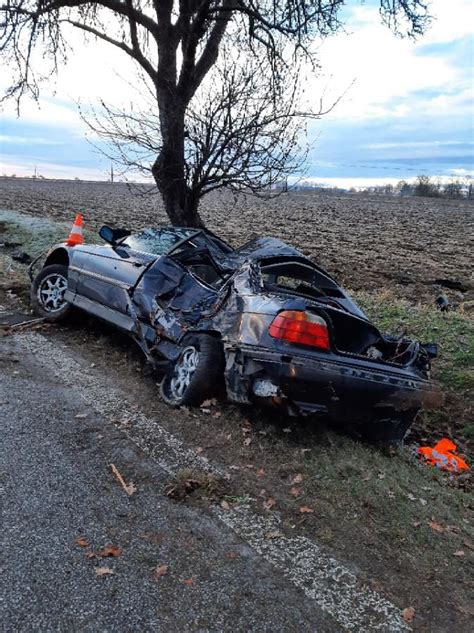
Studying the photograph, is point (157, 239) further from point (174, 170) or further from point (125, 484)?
point (174, 170)

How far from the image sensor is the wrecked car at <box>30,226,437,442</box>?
4.30 meters

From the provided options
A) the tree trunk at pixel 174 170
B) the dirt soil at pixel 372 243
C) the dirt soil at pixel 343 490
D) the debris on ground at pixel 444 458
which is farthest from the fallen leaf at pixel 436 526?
the dirt soil at pixel 372 243

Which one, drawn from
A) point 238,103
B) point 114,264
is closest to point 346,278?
point 238,103

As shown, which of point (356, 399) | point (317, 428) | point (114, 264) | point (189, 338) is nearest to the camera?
point (356, 399)

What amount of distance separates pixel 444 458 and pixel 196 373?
2.17 meters

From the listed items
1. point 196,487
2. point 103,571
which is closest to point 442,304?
point 196,487

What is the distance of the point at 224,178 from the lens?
31.0ft

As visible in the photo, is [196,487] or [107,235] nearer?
[196,487]

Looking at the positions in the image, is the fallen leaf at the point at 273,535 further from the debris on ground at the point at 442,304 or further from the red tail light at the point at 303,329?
the debris on ground at the point at 442,304

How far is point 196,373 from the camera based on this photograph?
4.92 meters

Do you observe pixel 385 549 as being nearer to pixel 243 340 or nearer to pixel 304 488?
pixel 304 488

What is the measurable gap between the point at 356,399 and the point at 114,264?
10.6ft

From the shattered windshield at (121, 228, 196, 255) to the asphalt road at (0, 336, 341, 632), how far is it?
99.6 inches

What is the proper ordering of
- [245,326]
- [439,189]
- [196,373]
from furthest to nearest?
[439,189] < [196,373] < [245,326]
